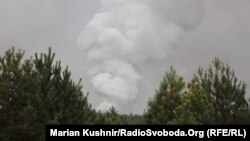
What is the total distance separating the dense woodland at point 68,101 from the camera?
27172 millimetres

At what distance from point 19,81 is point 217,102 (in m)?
15.7

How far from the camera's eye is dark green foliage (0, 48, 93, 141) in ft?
88.0

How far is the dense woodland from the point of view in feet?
89.1

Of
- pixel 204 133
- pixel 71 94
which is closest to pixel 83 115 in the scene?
pixel 71 94

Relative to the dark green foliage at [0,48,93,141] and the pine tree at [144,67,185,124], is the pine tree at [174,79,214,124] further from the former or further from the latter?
the dark green foliage at [0,48,93,141]

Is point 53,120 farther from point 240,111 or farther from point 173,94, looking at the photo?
point 240,111

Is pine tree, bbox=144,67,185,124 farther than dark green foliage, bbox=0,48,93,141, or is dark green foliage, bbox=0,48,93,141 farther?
pine tree, bbox=144,67,185,124

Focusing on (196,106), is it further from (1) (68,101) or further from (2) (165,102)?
(1) (68,101)

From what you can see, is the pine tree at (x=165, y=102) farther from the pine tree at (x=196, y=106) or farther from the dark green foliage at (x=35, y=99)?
the dark green foliage at (x=35, y=99)

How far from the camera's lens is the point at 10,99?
90.3ft

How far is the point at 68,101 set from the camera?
1139 inches

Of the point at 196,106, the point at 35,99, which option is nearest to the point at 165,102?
the point at 196,106

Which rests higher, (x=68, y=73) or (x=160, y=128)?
(x=68, y=73)

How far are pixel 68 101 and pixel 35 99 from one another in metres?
2.48
